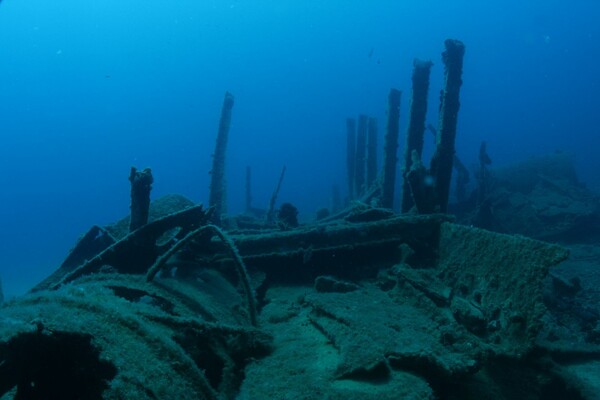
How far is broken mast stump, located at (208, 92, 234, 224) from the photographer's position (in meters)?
9.40

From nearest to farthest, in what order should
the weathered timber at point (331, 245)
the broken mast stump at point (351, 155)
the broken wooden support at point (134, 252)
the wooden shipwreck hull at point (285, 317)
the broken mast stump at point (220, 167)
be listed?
1. the wooden shipwreck hull at point (285, 317)
2. the broken wooden support at point (134, 252)
3. the weathered timber at point (331, 245)
4. the broken mast stump at point (220, 167)
5. the broken mast stump at point (351, 155)

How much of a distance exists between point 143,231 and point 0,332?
257 cm

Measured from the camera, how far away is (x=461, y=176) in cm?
1305

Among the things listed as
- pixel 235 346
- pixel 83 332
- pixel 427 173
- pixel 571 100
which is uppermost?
pixel 571 100

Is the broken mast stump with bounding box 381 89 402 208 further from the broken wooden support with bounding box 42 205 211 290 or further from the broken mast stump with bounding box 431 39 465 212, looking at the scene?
the broken wooden support with bounding box 42 205 211 290

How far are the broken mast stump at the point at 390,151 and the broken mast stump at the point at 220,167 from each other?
12.5ft

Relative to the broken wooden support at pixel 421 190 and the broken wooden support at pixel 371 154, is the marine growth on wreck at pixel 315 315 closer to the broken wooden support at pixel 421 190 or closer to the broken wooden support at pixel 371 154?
the broken wooden support at pixel 421 190

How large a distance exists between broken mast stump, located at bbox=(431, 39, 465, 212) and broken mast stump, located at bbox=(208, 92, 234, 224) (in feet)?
15.2

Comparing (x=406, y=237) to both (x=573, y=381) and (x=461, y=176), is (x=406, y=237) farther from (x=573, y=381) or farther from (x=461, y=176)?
(x=461, y=176)

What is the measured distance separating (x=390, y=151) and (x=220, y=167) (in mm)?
4184

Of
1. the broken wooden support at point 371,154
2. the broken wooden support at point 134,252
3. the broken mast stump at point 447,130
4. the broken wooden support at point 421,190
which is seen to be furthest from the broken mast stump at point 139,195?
the broken wooden support at point 371,154

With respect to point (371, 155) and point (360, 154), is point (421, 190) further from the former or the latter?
point (360, 154)

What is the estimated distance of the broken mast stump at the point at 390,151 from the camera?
930 centimetres

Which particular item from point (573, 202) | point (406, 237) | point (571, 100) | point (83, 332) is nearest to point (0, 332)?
point (83, 332)
